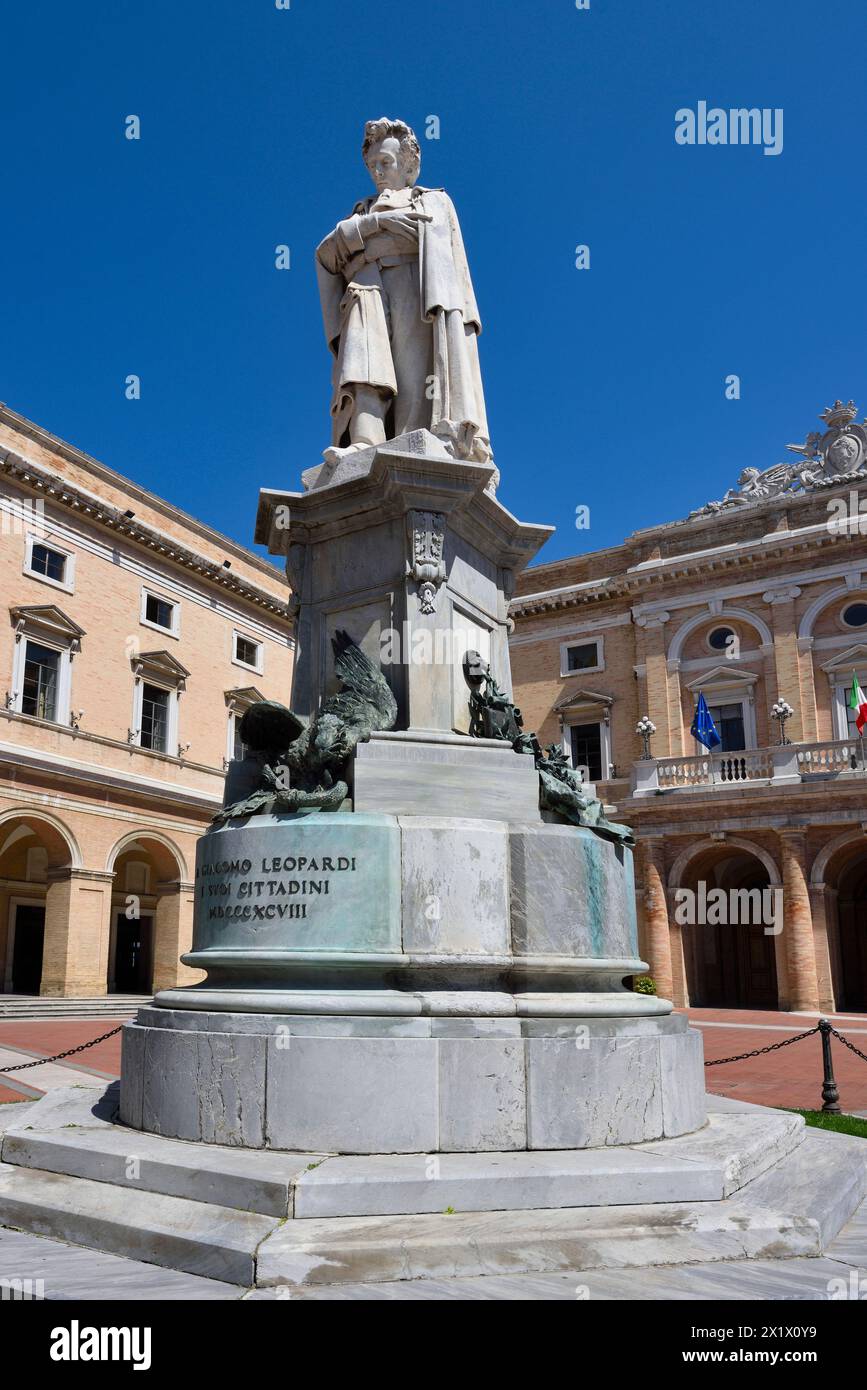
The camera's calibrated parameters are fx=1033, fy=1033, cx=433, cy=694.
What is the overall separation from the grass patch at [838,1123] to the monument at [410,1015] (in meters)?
1.83

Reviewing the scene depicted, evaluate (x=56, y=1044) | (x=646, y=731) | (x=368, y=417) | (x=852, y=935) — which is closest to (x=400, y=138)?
(x=368, y=417)

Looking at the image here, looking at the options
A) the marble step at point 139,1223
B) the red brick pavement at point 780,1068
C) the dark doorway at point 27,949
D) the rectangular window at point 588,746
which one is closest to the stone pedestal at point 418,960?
the marble step at point 139,1223

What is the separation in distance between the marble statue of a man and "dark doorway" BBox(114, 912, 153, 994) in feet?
90.2

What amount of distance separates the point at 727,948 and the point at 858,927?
403cm

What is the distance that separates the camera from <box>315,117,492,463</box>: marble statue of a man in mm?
7663

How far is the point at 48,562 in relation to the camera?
93.2ft

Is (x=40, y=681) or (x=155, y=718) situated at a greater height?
(x=40, y=681)

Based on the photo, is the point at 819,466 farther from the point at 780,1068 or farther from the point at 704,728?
the point at 780,1068

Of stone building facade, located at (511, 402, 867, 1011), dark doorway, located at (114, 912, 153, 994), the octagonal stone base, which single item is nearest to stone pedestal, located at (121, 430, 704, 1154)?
the octagonal stone base

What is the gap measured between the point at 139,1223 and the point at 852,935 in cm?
A: 3149

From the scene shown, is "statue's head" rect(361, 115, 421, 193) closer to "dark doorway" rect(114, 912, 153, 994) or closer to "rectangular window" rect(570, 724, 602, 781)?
"dark doorway" rect(114, 912, 153, 994)

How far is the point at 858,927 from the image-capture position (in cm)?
3206

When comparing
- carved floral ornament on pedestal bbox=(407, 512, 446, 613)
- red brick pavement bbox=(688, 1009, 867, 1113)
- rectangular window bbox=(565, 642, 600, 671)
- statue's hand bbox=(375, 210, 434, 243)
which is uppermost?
rectangular window bbox=(565, 642, 600, 671)
